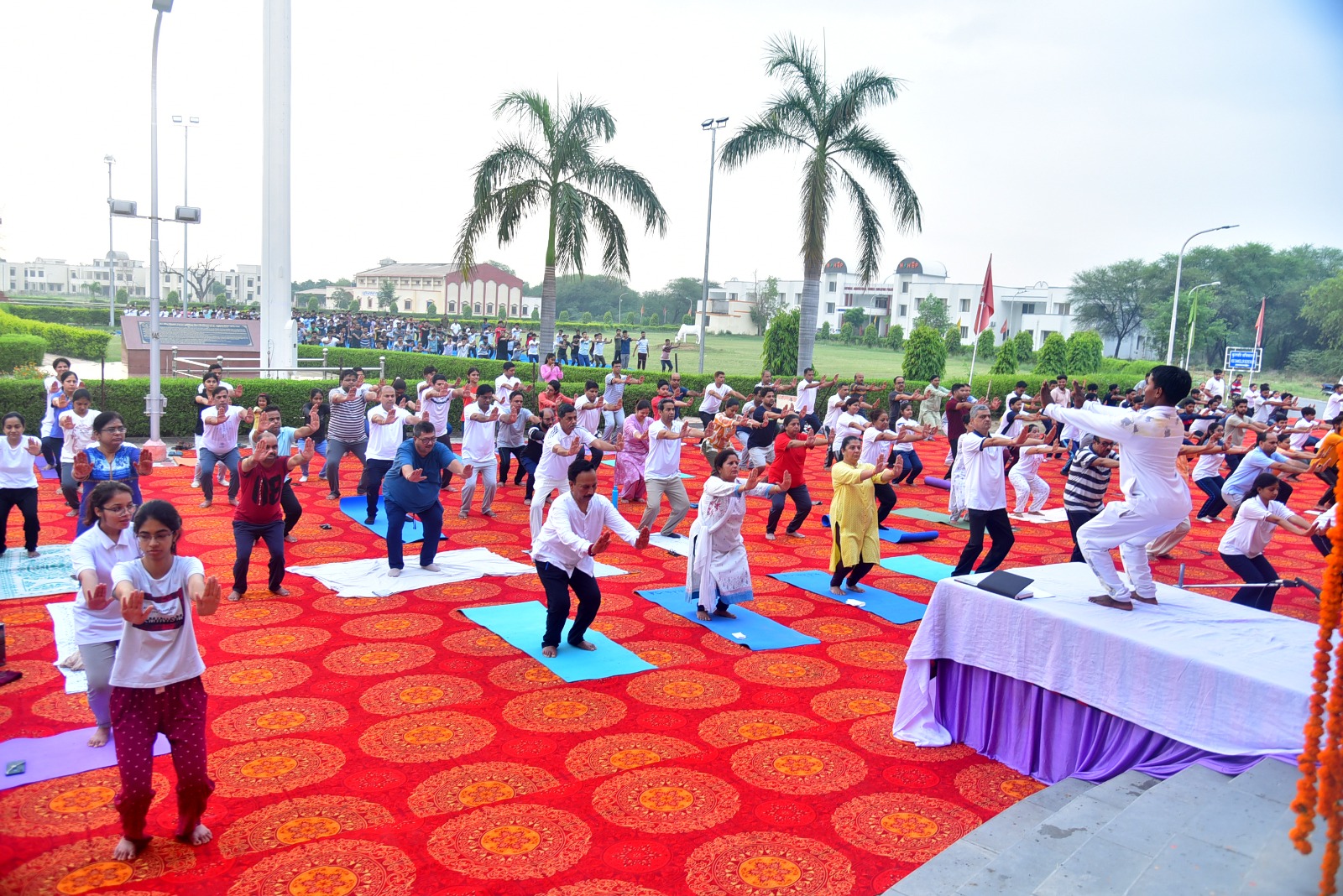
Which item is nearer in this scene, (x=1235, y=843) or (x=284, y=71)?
(x=1235, y=843)

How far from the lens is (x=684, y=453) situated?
1780cm

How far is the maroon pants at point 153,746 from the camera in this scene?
3824 millimetres

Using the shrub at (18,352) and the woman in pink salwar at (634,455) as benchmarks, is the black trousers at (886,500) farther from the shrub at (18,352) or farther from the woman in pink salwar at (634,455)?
the shrub at (18,352)

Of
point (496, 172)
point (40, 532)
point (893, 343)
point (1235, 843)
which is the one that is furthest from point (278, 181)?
point (893, 343)

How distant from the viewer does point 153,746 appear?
12.7ft

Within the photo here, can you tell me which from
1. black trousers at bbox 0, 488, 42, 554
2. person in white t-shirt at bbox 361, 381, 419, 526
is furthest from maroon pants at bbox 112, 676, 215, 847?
person in white t-shirt at bbox 361, 381, 419, 526

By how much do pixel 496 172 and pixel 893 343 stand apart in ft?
140

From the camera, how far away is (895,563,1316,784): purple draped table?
4.27m

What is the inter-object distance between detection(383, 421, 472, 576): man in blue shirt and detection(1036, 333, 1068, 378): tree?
1236 inches

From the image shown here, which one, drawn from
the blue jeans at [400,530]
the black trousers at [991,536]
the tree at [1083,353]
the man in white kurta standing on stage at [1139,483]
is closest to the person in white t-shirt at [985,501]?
the black trousers at [991,536]

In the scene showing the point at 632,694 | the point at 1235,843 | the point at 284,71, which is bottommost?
the point at 632,694

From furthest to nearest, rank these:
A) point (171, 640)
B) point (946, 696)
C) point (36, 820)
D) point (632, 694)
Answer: point (632, 694) → point (946, 696) → point (36, 820) → point (171, 640)

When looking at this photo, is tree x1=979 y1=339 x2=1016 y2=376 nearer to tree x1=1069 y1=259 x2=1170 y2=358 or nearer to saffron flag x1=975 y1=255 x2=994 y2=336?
saffron flag x1=975 y1=255 x2=994 y2=336

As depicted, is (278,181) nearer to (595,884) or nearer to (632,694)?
(632,694)
